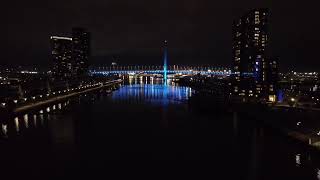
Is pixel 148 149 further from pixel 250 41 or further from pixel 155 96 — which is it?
pixel 250 41

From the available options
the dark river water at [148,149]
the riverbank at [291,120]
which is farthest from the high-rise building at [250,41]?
the dark river water at [148,149]

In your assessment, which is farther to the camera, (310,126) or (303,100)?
Result: (303,100)

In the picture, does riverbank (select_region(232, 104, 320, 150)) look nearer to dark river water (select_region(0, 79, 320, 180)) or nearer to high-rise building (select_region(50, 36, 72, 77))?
dark river water (select_region(0, 79, 320, 180))

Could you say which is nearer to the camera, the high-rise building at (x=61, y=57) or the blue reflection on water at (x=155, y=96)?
the blue reflection on water at (x=155, y=96)

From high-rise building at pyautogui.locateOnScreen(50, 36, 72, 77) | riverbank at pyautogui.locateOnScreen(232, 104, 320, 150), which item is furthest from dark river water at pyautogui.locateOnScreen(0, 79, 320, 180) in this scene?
high-rise building at pyautogui.locateOnScreen(50, 36, 72, 77)

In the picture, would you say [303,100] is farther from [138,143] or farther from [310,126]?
[138,143]

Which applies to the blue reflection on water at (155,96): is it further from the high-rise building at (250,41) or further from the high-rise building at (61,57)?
the high-rise building at (61,57)

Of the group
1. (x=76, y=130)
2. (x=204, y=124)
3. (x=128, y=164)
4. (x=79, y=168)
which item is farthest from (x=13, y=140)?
(x=204, y=124)
